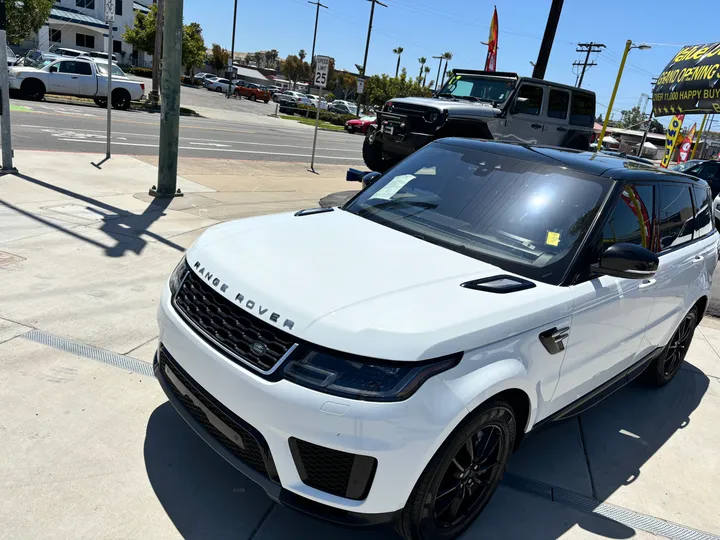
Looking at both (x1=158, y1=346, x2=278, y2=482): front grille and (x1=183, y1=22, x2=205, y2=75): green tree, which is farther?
(x1=183, y1=22, x2=205, y2=75): green tree

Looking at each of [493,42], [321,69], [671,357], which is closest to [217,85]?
[493,42]

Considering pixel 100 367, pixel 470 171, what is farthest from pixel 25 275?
pixel 470 171

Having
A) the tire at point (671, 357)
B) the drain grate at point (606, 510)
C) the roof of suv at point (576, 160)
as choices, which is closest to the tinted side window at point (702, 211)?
the roof of suv at point (576, 160)

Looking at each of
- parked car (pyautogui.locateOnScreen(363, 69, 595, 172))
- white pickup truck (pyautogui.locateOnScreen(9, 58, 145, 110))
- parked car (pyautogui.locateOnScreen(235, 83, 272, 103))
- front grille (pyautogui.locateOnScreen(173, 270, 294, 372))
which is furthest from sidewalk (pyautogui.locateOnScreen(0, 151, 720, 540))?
parked car (pyautogui.locateOnScreen(235, 83, 272, 103))

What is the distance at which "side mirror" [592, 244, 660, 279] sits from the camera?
2910 mm

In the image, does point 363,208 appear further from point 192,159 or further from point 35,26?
point 35,26

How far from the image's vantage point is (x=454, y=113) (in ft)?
30.2

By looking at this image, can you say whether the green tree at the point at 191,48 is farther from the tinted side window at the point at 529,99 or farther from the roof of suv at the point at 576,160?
the roof of suv at the point at 576,160

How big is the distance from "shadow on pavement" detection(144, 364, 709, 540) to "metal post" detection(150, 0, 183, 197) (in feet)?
19.5

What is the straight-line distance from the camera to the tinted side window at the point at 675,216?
394cm

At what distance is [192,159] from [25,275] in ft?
28.0

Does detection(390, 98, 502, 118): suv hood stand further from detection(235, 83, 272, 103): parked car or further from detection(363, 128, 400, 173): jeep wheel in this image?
detection(235, 83, 272, 103): parked car

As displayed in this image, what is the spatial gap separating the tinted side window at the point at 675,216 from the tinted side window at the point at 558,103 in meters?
7.14

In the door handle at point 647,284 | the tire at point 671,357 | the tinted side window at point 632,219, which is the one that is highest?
the tinted side window at point 632,219
